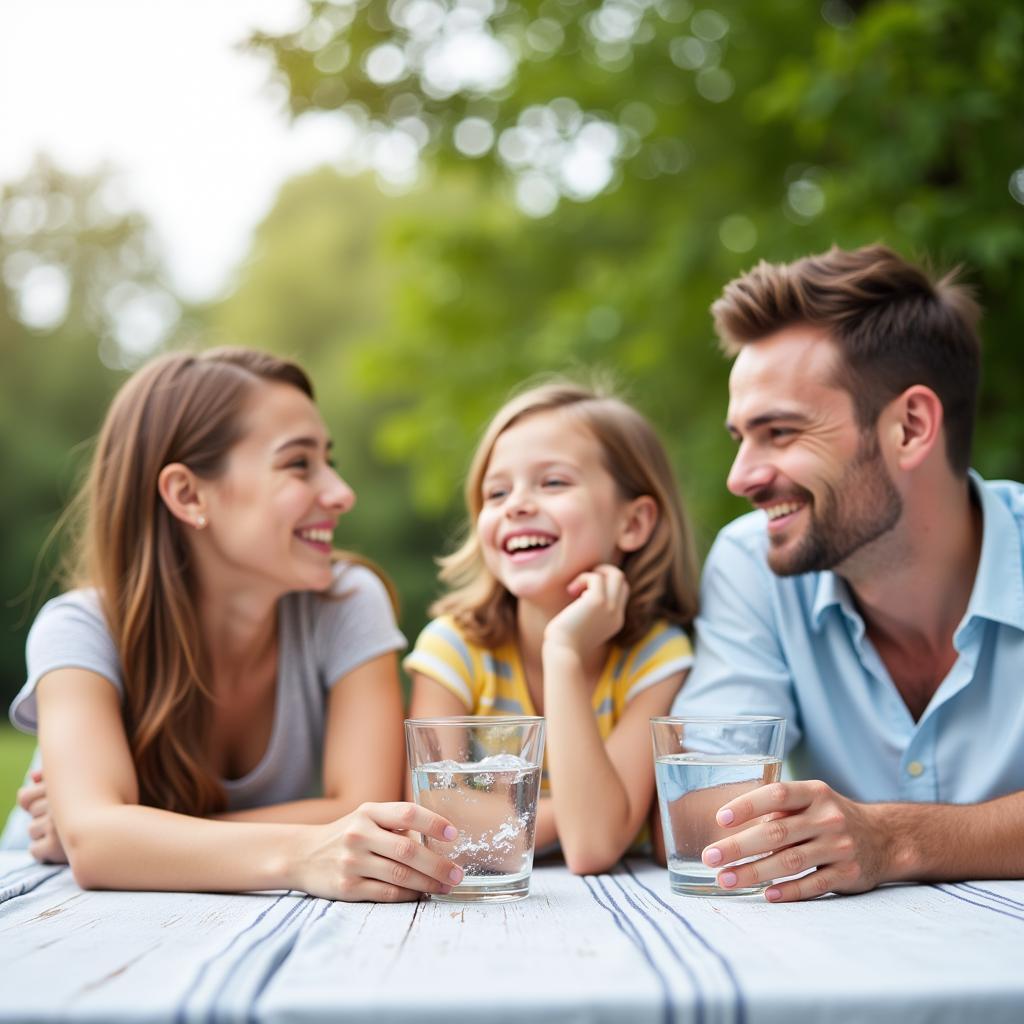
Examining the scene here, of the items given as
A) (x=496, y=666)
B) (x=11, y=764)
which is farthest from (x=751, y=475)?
(x=11, y=764)

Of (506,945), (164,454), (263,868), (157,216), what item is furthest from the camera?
(157,216)

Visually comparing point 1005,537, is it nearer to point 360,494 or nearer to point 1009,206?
point 1009,206

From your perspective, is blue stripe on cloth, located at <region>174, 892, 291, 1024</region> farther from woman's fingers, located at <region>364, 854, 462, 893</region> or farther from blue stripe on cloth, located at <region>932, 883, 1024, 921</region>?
blue stripe on cloth, located at <region>932, 883, 1024, 921</region>

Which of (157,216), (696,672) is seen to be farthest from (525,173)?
(157,216)

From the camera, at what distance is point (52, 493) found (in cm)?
1820

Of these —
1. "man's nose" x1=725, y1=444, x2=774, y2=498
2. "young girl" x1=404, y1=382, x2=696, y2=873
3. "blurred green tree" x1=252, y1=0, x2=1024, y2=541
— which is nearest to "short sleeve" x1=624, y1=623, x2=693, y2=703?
"young girl" x1=404, y1=382, x2=696, y2=873

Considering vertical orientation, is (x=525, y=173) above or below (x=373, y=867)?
above

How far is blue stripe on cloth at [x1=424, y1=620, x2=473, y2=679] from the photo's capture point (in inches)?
106

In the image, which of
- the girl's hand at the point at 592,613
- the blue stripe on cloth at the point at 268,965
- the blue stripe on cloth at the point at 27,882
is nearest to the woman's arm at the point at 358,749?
the blue stripe on cloth at the point at 27,882

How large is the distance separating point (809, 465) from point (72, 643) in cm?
162

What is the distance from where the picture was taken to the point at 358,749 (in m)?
2.58

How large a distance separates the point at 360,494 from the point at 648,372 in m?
13.5

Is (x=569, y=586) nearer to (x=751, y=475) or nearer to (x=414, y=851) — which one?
(x=751, y=475)

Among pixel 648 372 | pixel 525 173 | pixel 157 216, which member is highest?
pixel 157 216
